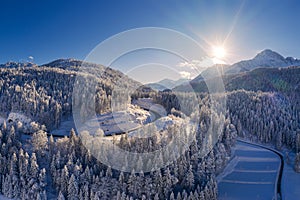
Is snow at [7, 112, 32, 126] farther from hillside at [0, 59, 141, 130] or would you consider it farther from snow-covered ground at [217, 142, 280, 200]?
snow-covered ground at [217, 142, 280, 200]

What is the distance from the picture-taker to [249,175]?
252 feet

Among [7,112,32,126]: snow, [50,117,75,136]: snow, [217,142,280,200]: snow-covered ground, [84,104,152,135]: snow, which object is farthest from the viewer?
[7,112,32,126]: snow

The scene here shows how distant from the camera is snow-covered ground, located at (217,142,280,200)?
64.9 m

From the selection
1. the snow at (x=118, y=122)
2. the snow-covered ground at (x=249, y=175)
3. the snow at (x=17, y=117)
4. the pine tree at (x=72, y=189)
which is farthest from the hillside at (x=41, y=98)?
the snow-covered ground at (x=249, y=175)

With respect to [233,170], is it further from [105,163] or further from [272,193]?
[105,163]

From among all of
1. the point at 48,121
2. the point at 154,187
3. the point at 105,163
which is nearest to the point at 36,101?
the point at 48,121

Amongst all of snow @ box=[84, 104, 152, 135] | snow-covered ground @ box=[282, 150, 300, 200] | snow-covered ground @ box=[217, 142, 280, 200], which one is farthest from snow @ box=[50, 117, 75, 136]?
snow-covered ground @ box=[282, 150, 300, 200]

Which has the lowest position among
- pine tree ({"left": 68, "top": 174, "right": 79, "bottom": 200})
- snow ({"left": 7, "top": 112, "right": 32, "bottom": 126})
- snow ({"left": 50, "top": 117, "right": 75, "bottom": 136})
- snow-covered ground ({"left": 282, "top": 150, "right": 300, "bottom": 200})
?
snow-covered ground ({"left": 282, "top": 150, "right": 300, "bottom": 200})

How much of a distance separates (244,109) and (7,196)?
122 m

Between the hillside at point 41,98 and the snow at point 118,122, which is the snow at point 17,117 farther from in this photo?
the snow at point 118,122

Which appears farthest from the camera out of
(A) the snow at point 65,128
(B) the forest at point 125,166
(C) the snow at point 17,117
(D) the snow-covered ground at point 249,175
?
(C) the snow at point 17,117

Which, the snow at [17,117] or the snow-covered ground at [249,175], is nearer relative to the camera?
the snow-covered ground at [249,175]

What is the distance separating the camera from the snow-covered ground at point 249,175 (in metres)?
64.9

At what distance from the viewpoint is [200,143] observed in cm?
7406
